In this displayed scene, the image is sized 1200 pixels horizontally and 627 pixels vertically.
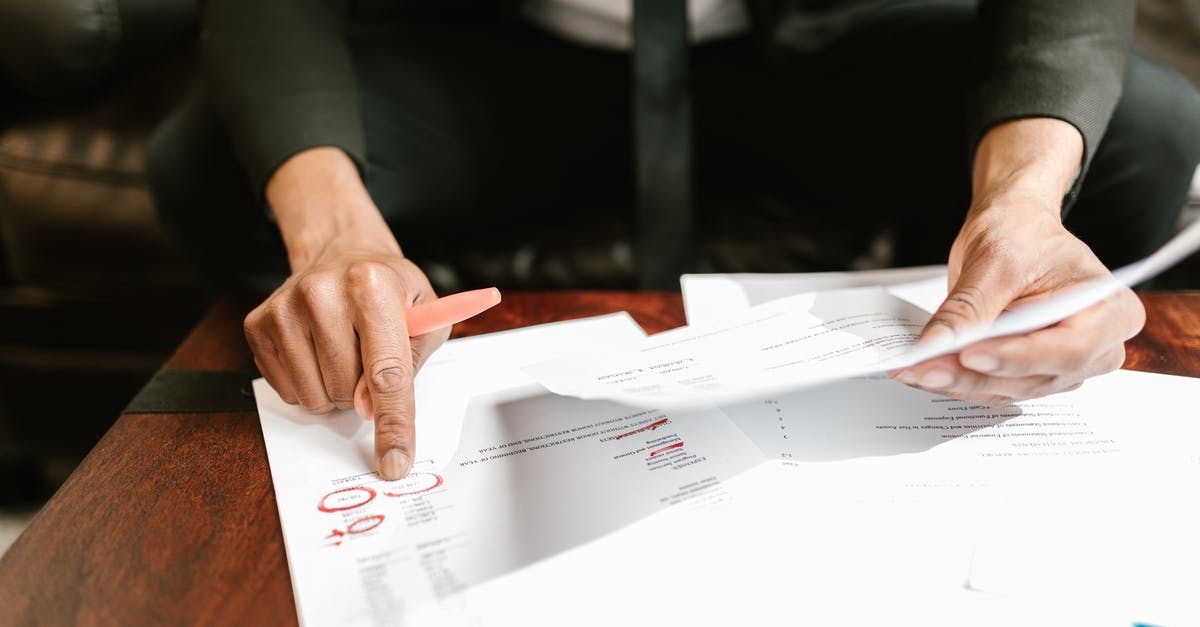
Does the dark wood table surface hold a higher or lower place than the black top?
lower

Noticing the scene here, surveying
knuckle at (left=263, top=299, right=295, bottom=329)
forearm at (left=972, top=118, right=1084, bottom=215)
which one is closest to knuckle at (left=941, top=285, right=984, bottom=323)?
forearm at (left=972, top=118, right=1084, bottom=215)

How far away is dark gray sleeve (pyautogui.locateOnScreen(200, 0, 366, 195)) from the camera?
661mm

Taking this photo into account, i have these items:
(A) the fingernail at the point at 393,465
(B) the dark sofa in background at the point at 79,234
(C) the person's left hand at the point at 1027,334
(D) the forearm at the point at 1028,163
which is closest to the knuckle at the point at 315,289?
(A) the fingernail at the point at 393,465

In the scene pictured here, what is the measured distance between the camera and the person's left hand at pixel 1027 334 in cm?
39

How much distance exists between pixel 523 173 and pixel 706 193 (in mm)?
262

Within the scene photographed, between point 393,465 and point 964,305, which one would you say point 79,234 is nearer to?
point 393,465

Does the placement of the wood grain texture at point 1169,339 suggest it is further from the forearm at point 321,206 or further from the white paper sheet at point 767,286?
the forearm at point 321,206

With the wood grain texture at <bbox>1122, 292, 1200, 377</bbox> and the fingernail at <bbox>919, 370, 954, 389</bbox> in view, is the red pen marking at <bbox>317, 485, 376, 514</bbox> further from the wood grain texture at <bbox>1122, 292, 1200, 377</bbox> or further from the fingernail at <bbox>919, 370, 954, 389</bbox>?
the wood grain texture at <bbox>1122, 292, 1200, 377</bbox>

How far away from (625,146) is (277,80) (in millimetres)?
428

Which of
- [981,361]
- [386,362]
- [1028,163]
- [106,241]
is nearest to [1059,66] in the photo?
[1028,163]

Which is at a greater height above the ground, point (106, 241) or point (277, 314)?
point (277, 314)

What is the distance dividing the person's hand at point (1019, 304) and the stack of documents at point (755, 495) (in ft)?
0.09

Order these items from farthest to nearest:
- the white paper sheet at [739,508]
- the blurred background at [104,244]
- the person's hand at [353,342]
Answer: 1. the blurred background at [104,244]
2. the person's hand at [353,342]
3. the white paper sheet at [739,508]

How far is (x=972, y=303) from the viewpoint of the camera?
1.36 ft
